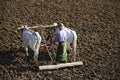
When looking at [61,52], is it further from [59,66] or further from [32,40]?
[32,40]

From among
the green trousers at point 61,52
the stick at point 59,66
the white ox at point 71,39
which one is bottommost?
the stick at point 59,66

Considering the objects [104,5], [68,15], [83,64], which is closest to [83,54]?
[83,64]

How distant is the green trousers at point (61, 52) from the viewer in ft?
33.1

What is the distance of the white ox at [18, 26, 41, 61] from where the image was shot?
10.0m

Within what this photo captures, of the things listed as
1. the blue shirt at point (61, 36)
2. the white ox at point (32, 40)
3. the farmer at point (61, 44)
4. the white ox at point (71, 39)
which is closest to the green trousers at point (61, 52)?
the farmer at point (61, 44)

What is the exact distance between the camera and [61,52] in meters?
10.1

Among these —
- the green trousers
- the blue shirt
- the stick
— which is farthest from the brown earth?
the blue shirt

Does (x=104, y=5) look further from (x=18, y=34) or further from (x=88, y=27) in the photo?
(x=18, y=34)

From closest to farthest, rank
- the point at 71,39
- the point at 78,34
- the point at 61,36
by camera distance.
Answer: the point at 61,36, the point at 71,39, the point at 78,34

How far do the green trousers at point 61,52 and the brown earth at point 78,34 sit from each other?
32 cm

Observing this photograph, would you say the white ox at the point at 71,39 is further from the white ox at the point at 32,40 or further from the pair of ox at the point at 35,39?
the white ox at the point at 32,40

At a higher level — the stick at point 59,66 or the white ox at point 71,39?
the white ox at point 71,39

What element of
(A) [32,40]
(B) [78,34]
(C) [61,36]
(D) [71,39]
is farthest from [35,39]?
(B) [78,34]

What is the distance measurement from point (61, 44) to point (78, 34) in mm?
1744
